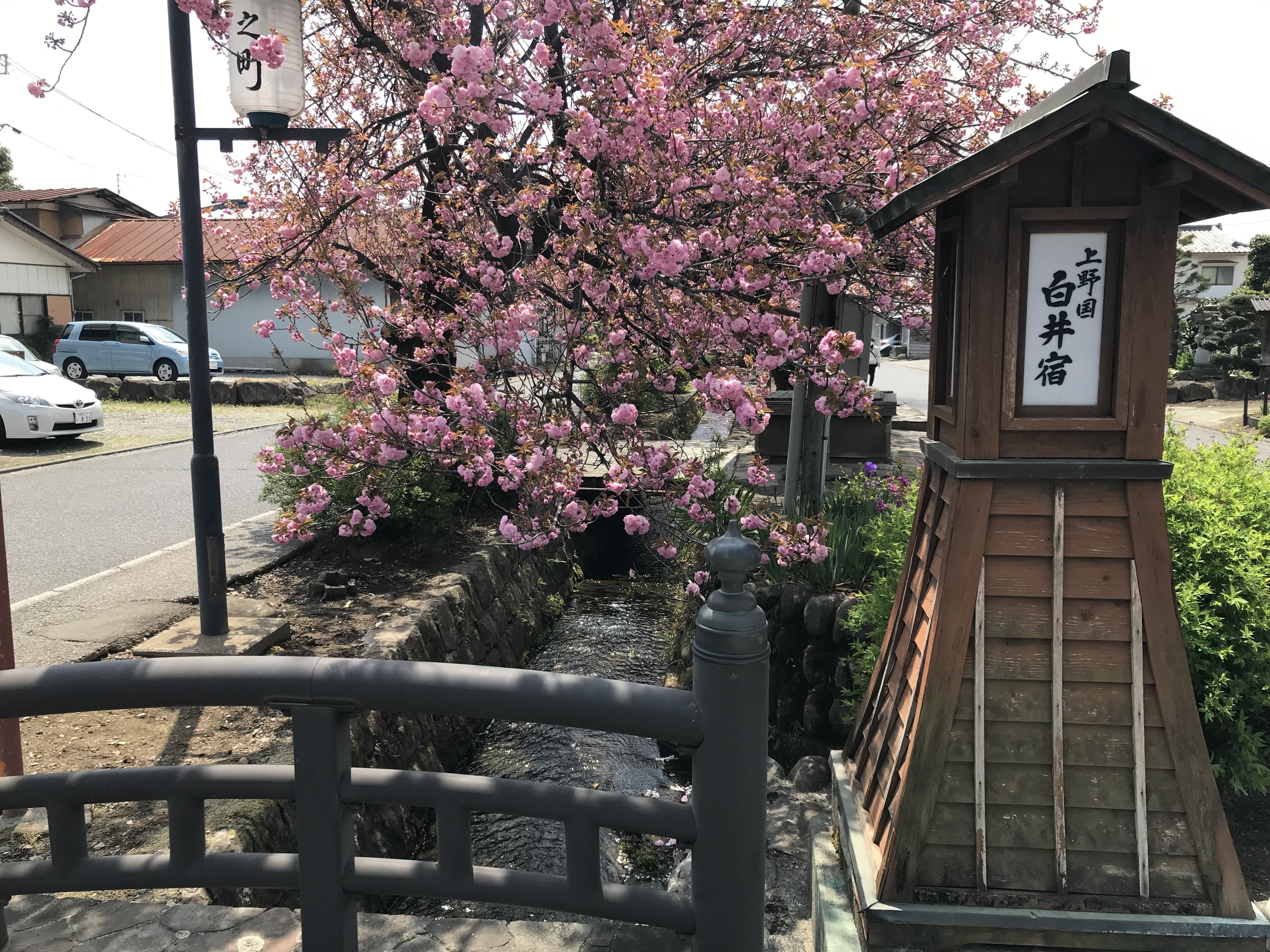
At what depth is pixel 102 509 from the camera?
1022 cm

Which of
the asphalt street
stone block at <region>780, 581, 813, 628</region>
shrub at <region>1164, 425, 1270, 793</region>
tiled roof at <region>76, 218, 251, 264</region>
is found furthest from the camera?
tiled roof at <region>76, 218, 251, 264</region>

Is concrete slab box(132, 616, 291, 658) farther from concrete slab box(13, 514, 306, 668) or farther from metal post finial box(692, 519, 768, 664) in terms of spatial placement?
metal post finial box(692, 519, 768, 664)

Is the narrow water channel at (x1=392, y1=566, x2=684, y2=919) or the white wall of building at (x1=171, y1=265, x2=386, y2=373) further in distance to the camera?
the white wall of building at (x1=171, y1=265, x2=386, y2=373)

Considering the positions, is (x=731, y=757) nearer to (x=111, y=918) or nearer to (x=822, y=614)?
(x=111, y=918)

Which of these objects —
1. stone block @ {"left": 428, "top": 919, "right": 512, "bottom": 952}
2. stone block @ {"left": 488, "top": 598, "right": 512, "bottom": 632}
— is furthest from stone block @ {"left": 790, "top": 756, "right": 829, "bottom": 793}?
stone block @ {"left": 488, "top": 598, "right": 512, "bottom": 632}

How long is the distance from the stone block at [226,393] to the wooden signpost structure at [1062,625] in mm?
21298

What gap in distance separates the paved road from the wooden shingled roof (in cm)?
1362

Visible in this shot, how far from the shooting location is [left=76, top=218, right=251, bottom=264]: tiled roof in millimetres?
29641

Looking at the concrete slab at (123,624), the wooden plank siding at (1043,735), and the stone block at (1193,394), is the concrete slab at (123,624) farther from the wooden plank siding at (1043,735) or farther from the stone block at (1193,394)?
the stone block at (1193,394)

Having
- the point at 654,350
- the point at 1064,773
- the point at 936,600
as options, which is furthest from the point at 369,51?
the point at 1064,773

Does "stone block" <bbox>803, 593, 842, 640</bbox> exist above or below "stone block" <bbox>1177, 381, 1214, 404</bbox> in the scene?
below

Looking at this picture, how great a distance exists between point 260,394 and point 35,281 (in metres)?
11.7

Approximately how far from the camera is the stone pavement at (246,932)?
2.84m

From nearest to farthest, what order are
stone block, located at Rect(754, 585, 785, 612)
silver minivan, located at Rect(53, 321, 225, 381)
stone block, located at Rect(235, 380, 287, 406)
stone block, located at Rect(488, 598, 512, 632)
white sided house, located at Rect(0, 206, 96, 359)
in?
stone block, located at Rect(754, 585, 785, 612) → stone block, located at Rect(488, 598, 512, 632) → stone block, located at Rect(235, 380, 287, 406) → silver minivan, located at Rect(53, 321, 225, 381) → white sided house, located at Rect(0, 206, 96, 359)
